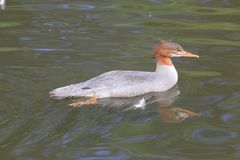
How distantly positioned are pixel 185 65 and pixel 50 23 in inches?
117

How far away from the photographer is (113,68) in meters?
10.1

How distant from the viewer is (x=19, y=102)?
27.9 ft

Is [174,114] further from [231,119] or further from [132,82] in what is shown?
[132,82]

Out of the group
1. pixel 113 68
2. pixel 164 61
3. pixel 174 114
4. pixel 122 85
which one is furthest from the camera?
pixel 113 68

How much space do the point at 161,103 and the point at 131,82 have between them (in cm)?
49

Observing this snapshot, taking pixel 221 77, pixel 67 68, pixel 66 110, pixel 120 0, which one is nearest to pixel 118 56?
pixel 67 68

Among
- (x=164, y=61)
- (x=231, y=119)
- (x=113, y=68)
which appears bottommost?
(x=231, y=119)

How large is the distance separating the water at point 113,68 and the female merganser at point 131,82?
14cm

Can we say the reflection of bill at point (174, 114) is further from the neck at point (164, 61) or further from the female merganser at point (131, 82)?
the neck at point (164, 61)

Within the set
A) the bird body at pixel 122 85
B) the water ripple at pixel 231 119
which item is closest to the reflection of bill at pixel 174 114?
the water ripple at pixel 231 119

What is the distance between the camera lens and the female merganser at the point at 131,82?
901cm

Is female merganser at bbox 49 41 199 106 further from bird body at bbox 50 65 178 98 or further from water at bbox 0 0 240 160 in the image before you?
water at bbox 0 0 240 160

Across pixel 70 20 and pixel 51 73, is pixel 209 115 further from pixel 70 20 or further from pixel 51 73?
pixel 70 20

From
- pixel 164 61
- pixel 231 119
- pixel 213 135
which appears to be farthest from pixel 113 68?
pixel 213 135
